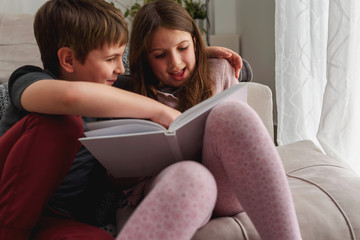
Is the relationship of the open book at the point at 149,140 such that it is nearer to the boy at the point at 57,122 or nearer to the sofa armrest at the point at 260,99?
the boy at the point at 57,122

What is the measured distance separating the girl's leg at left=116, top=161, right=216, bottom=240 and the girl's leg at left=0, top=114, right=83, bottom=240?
0.77 feet

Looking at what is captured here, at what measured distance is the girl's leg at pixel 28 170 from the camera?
0.73 meters

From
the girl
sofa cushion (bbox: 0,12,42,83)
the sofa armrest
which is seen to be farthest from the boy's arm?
sofa cushion (bbox: 0,12,42,83)

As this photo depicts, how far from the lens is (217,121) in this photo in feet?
2.30

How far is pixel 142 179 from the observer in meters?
0.98

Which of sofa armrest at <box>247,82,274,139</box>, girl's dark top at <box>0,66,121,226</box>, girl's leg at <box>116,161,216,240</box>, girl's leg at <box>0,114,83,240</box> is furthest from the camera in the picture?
sofa armrest at <box>247,82,274,139</box>

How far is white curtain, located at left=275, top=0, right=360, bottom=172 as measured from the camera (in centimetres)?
127

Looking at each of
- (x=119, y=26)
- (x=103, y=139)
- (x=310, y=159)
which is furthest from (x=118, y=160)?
(x=310, y=159)

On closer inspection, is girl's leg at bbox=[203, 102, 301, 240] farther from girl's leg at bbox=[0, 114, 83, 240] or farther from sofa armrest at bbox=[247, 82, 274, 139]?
sofa armrest at bbox=[247, 82, 274, 139]

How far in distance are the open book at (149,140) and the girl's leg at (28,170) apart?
3.0 inches

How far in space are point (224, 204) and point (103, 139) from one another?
0.32 m

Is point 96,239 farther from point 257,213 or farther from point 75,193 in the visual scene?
point 257,213

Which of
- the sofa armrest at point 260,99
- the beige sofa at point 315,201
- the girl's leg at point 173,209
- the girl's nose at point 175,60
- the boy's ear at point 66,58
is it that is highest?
the boy's ear at point 66,58

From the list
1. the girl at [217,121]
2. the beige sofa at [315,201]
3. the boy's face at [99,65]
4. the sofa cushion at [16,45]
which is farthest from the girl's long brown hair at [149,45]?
the sofa cushion at [16,45]
